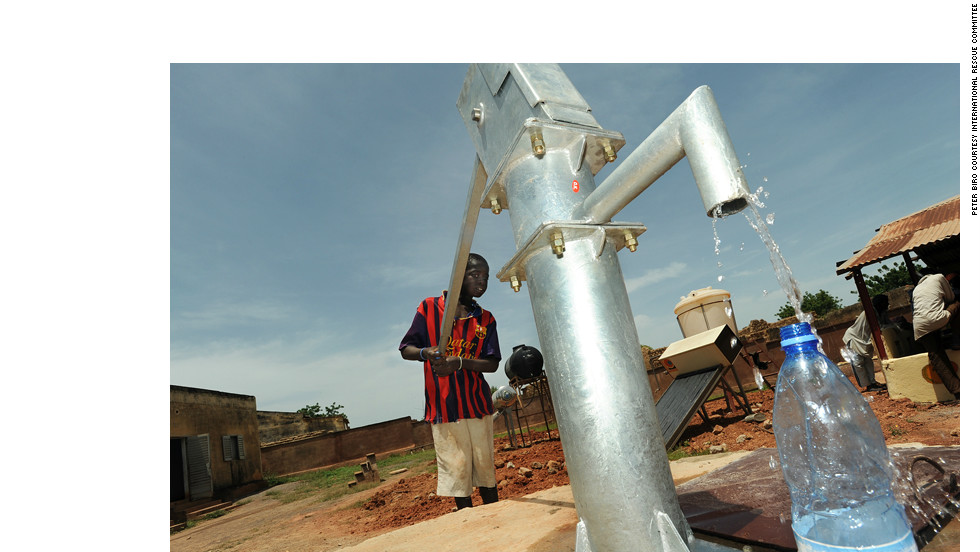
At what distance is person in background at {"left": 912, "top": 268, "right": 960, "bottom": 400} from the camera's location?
5098 millimetres

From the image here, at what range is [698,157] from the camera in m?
0.94

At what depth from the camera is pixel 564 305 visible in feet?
3.86

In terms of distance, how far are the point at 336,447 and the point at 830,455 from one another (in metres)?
20.6

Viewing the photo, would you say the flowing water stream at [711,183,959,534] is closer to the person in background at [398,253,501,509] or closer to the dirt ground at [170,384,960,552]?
the person in background at [398,253,501,509]

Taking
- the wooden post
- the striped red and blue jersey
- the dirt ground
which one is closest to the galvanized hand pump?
the striped red and blue jersey

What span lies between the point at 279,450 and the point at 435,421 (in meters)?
19.4

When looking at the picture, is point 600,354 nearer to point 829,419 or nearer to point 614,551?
point 614,551

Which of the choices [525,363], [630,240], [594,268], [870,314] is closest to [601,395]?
[594,268]

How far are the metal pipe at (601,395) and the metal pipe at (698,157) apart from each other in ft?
0.65

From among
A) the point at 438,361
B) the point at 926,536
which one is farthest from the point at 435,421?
the point at 926,536

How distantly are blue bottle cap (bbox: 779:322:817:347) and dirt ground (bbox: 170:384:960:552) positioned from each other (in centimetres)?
379

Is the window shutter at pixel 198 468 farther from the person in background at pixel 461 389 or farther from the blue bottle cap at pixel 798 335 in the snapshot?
the blue bottle cap at pixel 798 335

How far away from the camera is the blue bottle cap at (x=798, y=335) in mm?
987

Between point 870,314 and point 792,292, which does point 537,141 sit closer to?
point 792,292
